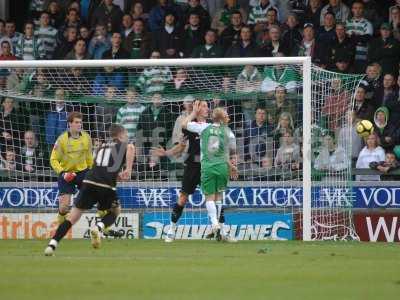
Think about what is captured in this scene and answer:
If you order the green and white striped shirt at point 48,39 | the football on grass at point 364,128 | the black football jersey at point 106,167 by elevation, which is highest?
the green and white striped shirt at point 48,39

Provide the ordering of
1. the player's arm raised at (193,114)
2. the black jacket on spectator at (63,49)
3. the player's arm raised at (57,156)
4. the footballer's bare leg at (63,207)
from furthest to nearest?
the black jacket on spectator at (63,49), the footballer's bare leg at (63,207), the player's arm raised at (57,156), the player's arm raised at (193,114)

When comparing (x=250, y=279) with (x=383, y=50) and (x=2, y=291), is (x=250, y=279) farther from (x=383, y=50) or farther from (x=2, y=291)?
(x=383, y=50)

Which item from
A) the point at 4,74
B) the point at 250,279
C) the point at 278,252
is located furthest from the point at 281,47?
the point at 250,279

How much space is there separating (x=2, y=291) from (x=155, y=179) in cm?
945

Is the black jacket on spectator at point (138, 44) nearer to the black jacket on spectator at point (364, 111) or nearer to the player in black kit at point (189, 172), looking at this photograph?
the black jacket on spectator at point (364, 111)

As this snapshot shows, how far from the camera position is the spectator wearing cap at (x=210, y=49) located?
21922mm

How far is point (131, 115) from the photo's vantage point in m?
20.1

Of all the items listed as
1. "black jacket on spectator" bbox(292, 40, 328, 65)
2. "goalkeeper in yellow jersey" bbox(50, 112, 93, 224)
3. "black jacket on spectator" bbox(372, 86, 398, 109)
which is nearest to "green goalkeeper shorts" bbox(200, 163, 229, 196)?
"goalkeeper in yellow jersey" bbox(50, 112, 93, 224)

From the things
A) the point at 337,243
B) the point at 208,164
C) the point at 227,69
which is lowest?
the point at 337,243

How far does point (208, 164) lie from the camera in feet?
57.0

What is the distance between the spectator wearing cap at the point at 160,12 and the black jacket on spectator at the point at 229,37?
1263 mm

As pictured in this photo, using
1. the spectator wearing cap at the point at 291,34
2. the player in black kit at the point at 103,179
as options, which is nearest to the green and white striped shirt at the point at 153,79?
the spectator wearing cap at the point at 291,34

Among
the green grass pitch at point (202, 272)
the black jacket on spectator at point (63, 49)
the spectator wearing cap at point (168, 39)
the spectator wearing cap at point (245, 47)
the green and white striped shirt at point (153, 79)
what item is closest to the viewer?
the green grass pitch at point (202, 272)

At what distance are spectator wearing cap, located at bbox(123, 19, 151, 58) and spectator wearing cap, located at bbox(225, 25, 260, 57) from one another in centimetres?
171
